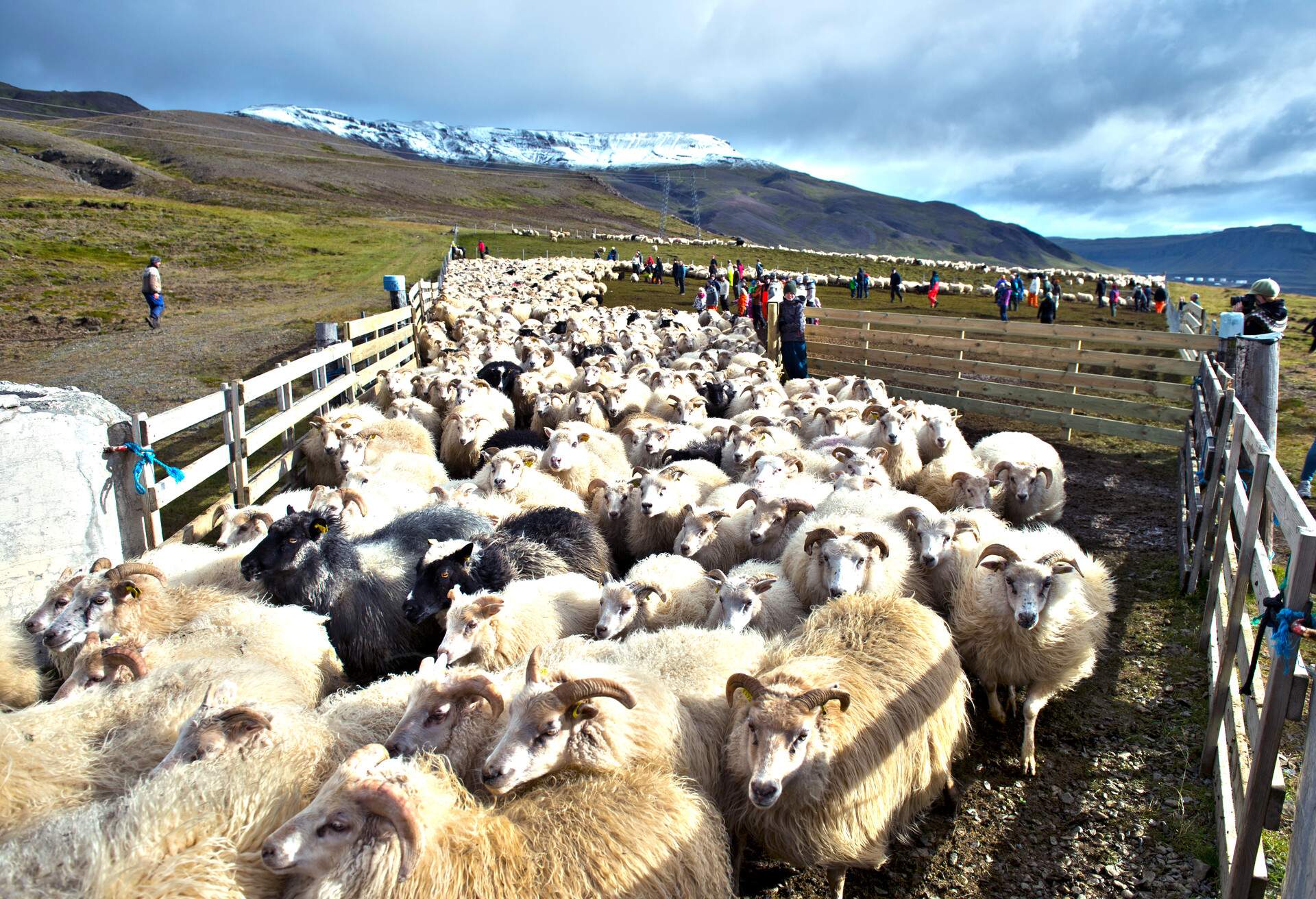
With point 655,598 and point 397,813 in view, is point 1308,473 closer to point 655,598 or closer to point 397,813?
point 655,598

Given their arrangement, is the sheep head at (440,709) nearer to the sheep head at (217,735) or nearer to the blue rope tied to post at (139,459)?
the sheep head at (217,735)

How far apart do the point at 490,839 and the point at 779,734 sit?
138 cm

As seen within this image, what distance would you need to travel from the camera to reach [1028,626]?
16.1 feet

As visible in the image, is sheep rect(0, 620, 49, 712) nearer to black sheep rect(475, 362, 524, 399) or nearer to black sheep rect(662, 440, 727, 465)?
black sheep rect(662, 440, 727, 465)

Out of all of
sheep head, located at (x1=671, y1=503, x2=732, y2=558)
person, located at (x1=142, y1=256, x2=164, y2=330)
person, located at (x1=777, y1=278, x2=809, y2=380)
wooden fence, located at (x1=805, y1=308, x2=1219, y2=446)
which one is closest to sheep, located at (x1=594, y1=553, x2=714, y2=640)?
sheep head, located at (x1=671, y1=503, x2=732, y2=558)

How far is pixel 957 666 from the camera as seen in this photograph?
15.2ft

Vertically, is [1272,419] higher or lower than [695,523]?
higher

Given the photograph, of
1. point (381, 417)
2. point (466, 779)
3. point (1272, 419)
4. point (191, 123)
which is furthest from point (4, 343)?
point (191, 123)

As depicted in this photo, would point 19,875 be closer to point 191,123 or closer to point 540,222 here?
point 540,222

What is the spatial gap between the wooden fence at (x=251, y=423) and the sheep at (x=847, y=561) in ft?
15.4

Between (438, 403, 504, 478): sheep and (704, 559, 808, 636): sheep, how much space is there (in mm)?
4920

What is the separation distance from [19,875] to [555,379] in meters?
10.9

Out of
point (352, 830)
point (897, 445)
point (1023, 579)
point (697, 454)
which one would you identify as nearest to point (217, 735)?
point (352, 830)

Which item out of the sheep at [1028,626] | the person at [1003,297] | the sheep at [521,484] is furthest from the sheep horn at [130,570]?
the person at [1003,297]
